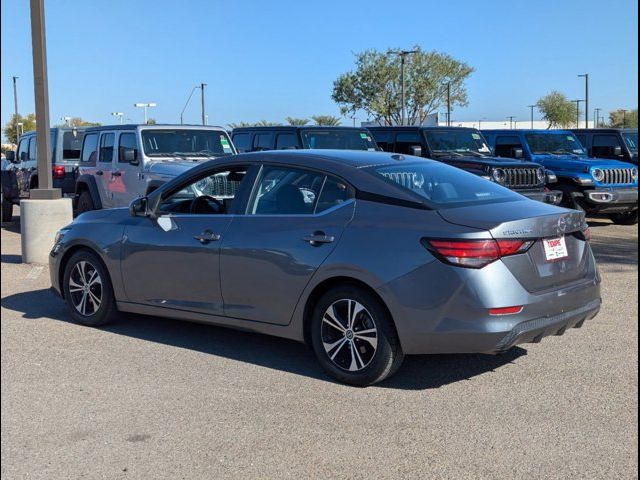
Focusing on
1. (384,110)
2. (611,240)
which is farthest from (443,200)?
(384,110)

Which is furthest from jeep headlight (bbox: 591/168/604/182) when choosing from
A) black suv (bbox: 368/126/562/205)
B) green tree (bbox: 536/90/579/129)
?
green tree (bbox: 536/90/579/129)

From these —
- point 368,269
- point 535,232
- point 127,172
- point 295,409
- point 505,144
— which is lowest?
point 295,409

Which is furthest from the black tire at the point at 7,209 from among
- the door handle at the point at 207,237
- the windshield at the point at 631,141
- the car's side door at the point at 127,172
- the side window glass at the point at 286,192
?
the windshield at the point at 631,141

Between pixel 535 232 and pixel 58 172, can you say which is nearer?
pixel 535 232

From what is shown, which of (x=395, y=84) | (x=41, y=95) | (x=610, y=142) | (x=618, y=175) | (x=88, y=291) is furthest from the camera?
(x=395, y=84)

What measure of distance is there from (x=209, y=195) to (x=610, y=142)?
13.1 m

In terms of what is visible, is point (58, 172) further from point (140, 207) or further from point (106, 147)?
point (140, 207)

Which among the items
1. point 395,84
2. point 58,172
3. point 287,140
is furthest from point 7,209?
point 395,84

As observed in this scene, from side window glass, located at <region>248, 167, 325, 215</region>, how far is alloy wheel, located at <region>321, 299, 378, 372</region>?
779mm

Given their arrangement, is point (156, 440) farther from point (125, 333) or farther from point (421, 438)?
point (125, 333)

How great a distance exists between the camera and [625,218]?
15.9m

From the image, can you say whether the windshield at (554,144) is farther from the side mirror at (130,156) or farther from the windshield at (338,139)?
the side mirror at (130,156)

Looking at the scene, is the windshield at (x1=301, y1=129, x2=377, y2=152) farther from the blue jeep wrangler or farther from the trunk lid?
the trunk lid

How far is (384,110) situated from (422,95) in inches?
121
